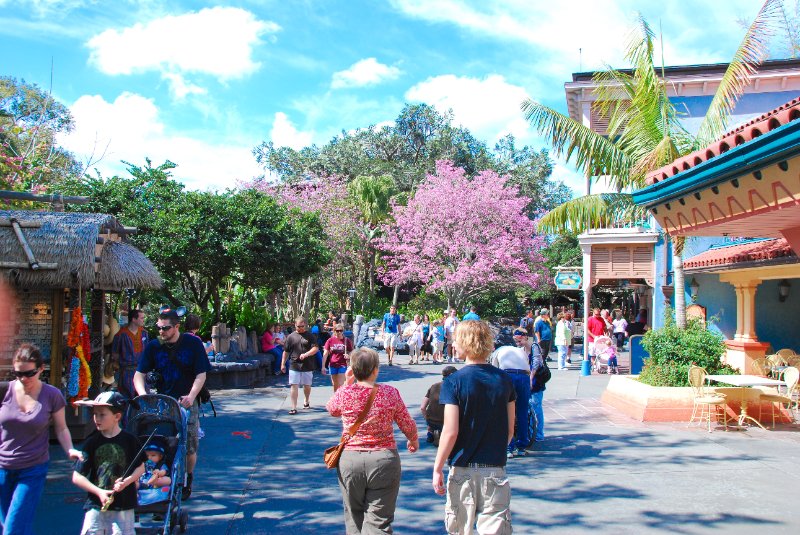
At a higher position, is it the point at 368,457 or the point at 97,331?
the point at 97,331

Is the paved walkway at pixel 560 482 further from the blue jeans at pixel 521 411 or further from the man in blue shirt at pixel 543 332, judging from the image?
the man in blue shirt at pixel 543 332

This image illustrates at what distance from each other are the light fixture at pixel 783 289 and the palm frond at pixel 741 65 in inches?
154

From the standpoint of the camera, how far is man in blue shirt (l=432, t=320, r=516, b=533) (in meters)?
4.03

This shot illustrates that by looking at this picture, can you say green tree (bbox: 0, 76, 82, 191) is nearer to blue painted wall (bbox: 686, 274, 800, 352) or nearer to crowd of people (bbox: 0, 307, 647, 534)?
crowd of people (bbox: 0, 307, 647, 534)

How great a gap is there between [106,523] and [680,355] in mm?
8943

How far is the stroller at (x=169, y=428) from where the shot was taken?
16.5 feet

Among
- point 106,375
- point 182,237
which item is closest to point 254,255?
point 182,237

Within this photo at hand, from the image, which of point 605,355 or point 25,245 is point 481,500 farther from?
point 605,355

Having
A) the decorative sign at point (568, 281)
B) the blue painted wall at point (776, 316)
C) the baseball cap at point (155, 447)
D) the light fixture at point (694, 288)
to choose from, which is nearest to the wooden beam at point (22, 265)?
the baseball cap at point (155, 447)

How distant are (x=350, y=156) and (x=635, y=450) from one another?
29.4 meters

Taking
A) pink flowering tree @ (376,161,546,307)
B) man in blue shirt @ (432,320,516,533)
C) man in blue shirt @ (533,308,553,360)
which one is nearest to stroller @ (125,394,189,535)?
man in blue shirt @ (432,320,516,533)

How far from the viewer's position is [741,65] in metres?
11.7

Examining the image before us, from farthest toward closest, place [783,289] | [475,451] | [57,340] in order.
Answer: [783,289] < [57,340] < [475,451]

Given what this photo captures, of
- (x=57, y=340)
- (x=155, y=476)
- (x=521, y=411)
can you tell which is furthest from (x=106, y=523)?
(x=57, y=340)
